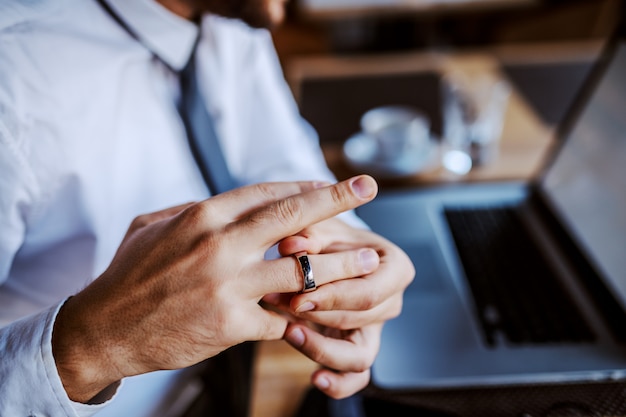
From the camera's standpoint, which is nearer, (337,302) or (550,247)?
(337,302)

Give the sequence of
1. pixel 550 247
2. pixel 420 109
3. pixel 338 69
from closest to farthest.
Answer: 1. pixel 550 247
2. pixel 420 109
3. pixel 338 69

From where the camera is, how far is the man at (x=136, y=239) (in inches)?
15.9

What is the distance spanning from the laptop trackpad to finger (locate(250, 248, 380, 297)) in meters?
0.27

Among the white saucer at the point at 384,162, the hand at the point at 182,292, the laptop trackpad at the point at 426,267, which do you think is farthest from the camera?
the white saucer at the point at 384,162

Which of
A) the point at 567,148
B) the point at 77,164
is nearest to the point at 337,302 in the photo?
the point at 77,164

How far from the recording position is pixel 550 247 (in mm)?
824

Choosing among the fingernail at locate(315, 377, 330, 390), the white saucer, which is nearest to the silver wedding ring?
the fingernail at locate(315, 377, 330, 390)

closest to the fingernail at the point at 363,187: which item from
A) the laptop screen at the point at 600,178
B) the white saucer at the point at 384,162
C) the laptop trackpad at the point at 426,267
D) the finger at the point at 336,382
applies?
the finger at the point at 336,382

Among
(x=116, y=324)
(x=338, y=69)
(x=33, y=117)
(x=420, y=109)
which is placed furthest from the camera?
(x=338, y=69)

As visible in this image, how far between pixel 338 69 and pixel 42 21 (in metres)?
1.06

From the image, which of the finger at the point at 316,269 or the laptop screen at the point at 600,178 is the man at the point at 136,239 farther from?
the laptop screen at the point at 600,178

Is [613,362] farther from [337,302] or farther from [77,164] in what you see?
[77,164]

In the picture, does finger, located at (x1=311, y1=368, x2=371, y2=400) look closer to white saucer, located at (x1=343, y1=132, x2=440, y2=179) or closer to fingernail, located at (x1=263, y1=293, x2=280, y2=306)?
fingernail, located at (x1=263, y1=293, x2=280, y2=306)

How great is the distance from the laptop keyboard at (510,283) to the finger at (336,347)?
211mm
